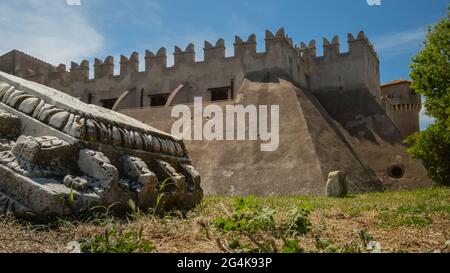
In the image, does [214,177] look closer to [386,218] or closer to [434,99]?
[434,99]

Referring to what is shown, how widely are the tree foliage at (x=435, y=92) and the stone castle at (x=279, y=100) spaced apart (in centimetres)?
191

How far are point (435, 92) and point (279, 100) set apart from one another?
20.0 ft

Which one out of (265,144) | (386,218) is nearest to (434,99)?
(265,144)

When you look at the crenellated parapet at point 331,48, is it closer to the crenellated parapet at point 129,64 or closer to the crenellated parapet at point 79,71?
the crenellated parapet at point 129,64

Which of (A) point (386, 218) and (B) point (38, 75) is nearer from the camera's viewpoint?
→ (A) point (386, 218)

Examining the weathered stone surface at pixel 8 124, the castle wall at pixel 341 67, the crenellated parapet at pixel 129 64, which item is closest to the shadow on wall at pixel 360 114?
the castle wall at pixel 341 67

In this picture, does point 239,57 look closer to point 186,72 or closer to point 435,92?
point 186,72

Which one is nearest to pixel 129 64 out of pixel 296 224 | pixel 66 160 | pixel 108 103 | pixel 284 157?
pixel 108 103

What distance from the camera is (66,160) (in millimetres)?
4098

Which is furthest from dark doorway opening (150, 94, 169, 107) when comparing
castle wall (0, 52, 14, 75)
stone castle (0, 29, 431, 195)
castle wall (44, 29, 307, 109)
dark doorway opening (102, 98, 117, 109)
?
castle wall (0, 52, 14, 75)

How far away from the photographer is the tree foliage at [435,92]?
15.6 metres
